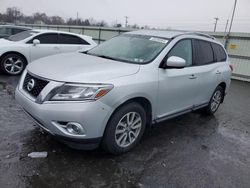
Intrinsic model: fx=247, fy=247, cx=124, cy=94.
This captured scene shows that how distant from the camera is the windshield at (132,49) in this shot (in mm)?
3830

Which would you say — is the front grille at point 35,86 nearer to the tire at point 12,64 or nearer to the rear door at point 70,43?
the tire at point 12,64

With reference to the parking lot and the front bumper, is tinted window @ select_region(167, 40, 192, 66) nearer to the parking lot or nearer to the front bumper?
the parking lot

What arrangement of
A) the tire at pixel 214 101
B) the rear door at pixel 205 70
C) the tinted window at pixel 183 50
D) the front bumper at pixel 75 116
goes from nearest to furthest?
1. the front bumper at pixel 75 116
2. the tinted window at pixel 183 50
3. the rear door at pixel 205 70
4. the tire at pixel 214 101

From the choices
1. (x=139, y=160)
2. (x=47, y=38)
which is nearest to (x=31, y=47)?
(x=47, y=38)

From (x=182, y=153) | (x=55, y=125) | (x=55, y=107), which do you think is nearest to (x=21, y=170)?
(x=55, y=125)

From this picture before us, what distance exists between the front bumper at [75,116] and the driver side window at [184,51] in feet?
5.60

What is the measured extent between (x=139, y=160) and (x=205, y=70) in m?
2.37

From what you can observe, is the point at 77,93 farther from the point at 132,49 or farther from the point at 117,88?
the point at 132,49

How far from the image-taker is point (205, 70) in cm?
479

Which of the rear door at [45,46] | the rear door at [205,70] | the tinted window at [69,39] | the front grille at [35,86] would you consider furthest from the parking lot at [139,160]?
the tinted window at [69,39]

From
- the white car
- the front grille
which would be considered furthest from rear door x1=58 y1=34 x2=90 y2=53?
the front grille

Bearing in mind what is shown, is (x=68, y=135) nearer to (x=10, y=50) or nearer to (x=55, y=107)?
(x=55, y=107)

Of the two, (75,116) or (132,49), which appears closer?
(75,116)

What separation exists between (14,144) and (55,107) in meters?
1.14
